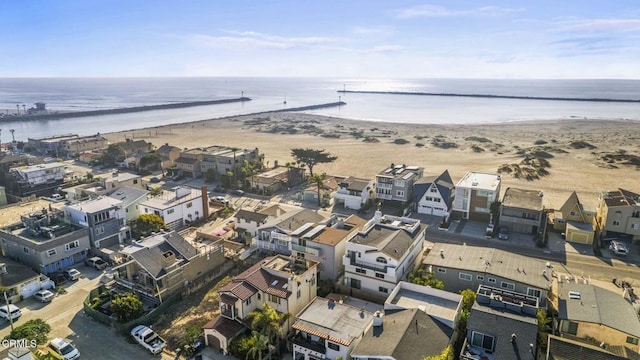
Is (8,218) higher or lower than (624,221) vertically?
lower

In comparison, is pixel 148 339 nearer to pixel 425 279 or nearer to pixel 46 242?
pixel 46 242

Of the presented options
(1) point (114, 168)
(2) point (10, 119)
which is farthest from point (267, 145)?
(2) point (10, 119)

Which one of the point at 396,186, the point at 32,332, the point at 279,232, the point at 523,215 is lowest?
the point at 32,332

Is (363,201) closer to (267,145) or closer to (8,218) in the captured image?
(8,218)

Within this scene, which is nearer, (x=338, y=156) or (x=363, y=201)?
(x=363, y=201)

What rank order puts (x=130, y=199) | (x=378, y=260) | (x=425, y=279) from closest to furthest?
1. (x=425, y=279)
2. (x=378, y=260)
3. (x=130, y=199)

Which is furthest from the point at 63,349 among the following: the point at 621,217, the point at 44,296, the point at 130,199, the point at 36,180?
the point at 621,217
